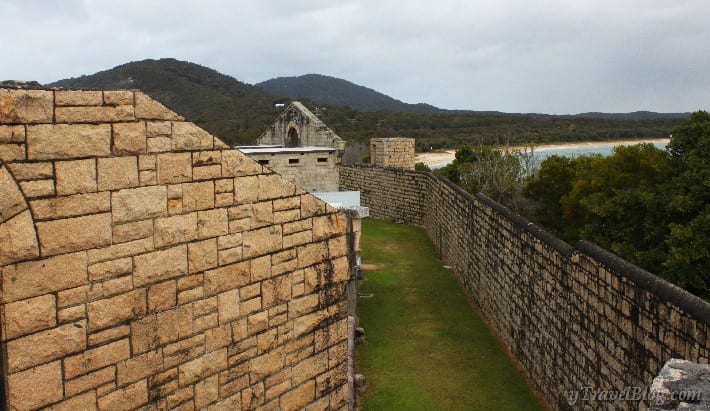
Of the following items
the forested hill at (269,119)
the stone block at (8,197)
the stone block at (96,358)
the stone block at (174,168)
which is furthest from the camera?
the forested hill at (269,119)

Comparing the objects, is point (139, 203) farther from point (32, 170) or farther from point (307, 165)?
point (307, 165)

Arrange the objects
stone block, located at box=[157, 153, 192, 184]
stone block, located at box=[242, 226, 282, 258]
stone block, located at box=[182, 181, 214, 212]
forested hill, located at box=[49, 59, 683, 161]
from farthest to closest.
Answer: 1. forested hill, located at box=[49, 59, 683, 161]
2. stone block, located at box=[242, 226, 282, 258]
3. stone block, located at box=[182, 181, 214, 212]
4. stone block, located at box=[157, 153, 192, 184]

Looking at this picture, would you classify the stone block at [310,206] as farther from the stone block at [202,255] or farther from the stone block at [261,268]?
the stone block at [202,255]

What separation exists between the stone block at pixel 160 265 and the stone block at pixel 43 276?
0.37 m

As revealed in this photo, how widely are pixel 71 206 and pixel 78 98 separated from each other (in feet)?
2.13

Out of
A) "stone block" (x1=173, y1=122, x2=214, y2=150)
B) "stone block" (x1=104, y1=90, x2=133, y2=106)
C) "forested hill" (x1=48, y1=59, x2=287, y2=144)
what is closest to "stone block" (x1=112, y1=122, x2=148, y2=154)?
"stone block" (x1=104, y1=90, x2=133, y2=106)

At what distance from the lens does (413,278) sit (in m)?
16.0

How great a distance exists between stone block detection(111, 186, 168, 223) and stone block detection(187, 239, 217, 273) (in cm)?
36

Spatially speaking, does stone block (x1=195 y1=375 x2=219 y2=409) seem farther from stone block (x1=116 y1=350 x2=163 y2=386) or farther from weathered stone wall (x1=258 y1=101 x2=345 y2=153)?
weathered stone wall (x1=258 y1=101 x2=345 y2=153)

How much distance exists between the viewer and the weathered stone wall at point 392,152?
98.1 ft

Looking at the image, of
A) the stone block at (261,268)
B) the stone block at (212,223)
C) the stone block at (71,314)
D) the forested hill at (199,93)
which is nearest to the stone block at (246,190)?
the stone block at (212,223)

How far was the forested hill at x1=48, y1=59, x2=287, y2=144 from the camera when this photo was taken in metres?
54.7

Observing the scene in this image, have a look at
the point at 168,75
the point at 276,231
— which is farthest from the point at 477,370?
the point at 168,75

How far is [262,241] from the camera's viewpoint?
4.70 m
